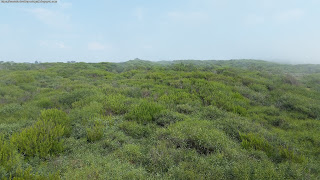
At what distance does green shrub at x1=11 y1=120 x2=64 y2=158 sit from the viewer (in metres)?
4.71

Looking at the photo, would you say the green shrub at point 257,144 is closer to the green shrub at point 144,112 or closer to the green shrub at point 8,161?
the green shrub at point 144,112

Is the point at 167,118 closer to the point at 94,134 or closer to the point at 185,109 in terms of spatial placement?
the point at 185,109

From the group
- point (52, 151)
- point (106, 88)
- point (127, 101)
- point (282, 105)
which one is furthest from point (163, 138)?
point (282, 105)

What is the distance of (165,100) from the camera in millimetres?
9594

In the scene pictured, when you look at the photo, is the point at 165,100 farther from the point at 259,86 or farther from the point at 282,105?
the point at 259,86

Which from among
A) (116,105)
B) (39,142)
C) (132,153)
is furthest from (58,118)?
(132,153)

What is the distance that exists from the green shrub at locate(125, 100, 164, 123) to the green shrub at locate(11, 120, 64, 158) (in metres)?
2.71

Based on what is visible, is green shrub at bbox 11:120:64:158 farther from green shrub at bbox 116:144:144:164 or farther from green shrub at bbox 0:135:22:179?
green shrub at bbox 116:144:144:164

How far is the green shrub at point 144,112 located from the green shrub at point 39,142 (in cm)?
271

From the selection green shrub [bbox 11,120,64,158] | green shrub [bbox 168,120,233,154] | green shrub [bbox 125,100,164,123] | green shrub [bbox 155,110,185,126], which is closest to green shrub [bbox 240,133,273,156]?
green shrub [bbox 168,120,233,154]

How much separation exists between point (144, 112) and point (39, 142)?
3785 mm

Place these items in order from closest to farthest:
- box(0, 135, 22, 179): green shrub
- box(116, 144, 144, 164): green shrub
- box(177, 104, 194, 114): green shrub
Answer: box(0, 135, 22, 179): green shrub
box(116, 144, 144, 164): green shrub
box(177, 104, 194, 114): green shrub

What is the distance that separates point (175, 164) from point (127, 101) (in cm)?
504

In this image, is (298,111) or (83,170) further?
(298,111)
